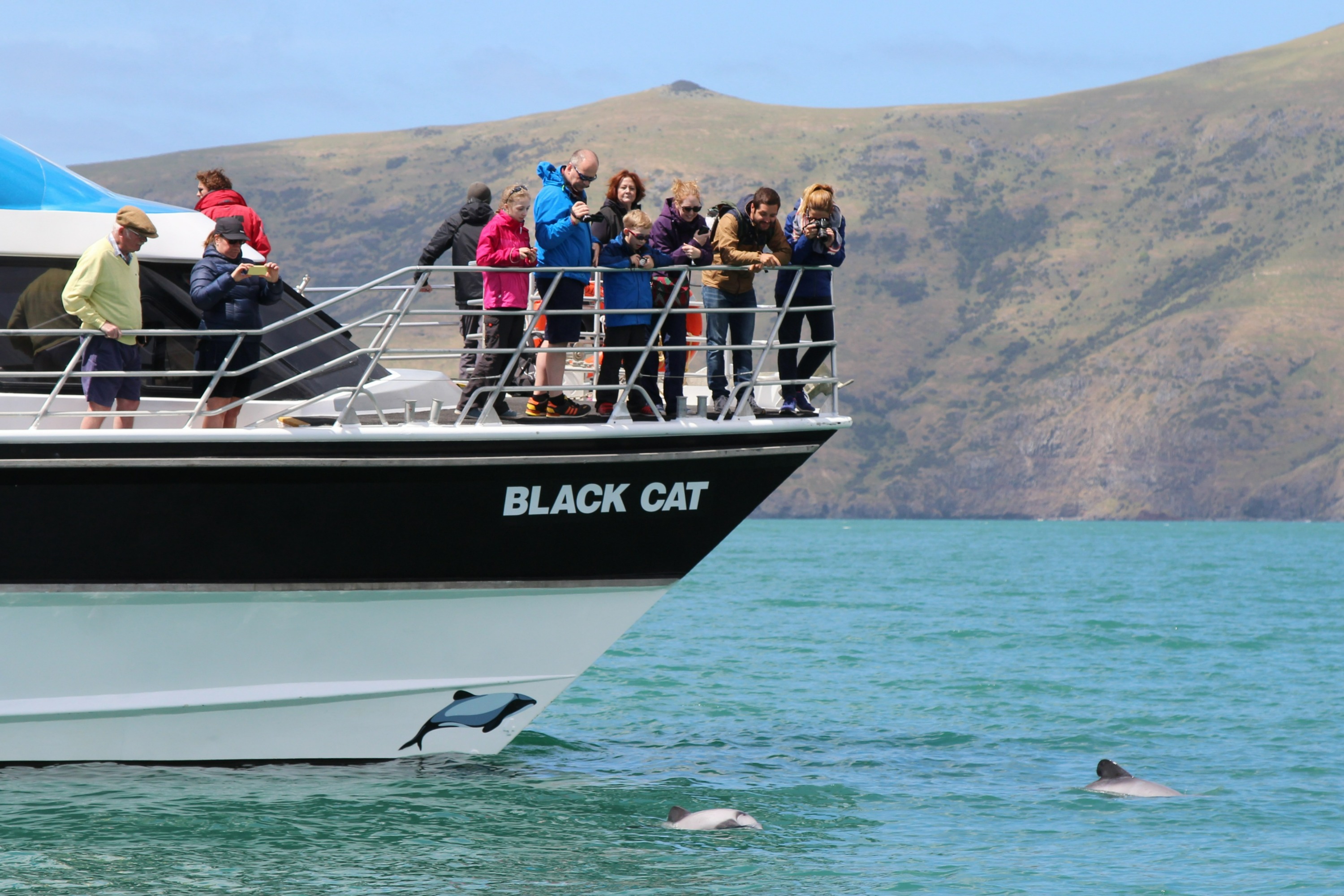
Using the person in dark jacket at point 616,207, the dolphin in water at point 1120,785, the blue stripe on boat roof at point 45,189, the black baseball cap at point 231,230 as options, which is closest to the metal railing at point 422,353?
the person in dark jacket at point 616,207

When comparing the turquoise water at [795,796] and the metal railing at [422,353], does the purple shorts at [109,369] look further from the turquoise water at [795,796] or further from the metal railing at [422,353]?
the turquoise water at [795,796]

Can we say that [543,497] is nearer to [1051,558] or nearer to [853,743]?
[853,743]

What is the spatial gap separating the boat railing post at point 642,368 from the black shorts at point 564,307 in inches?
18.8

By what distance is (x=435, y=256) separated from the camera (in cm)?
1161

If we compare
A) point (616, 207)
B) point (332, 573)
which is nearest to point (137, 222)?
point (332, 573)

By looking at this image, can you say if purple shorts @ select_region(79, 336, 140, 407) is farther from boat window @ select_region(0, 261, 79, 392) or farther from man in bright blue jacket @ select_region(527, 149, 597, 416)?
man in bright blue jacket @ select_region(527, 149, 597, 416)

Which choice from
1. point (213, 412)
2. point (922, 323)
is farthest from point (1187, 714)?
point (922, 323)

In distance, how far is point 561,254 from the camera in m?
9.51

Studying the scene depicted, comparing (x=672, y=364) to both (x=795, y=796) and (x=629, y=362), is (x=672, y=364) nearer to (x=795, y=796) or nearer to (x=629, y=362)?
(x=629, y=362)

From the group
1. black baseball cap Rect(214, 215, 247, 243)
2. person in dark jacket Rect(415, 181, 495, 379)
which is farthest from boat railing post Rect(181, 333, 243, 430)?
person in dark jacket Rect(415, 181, 495, 379)

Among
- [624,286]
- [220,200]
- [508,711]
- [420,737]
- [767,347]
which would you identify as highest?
[220,200]

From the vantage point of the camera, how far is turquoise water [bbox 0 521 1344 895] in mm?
9031

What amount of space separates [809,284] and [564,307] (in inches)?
64.6

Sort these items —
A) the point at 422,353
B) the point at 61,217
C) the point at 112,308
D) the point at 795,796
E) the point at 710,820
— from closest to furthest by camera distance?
the point at 422,353, the point at 112,308, the point at 61,217, the point at 710,820, the point at 795,796
